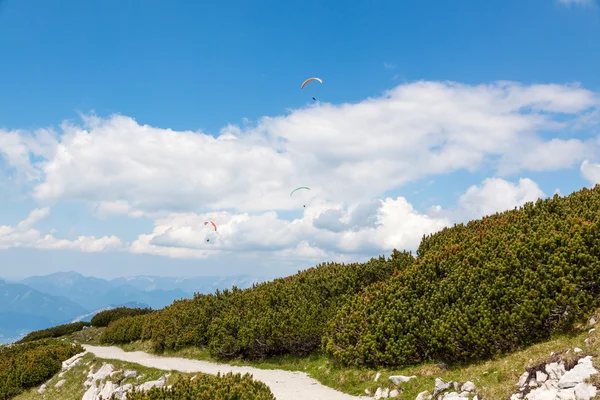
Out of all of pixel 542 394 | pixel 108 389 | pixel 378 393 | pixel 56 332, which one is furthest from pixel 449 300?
pixel 56 332

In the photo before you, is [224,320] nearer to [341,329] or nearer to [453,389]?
[341,329]

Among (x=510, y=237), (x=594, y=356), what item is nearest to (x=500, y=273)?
(x=510, y=237)

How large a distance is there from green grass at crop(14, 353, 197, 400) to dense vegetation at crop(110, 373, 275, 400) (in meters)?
9.79

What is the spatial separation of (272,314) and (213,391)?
407 inches

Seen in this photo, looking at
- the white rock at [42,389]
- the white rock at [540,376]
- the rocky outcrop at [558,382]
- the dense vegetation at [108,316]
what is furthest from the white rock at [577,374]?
the dense vegetation at [108,316]

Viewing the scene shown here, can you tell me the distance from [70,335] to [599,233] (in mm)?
44220

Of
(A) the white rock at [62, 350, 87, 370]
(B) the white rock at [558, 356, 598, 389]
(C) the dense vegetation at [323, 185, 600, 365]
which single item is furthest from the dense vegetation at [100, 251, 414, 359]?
(B) the white rock at [558, 356, 598, 389]

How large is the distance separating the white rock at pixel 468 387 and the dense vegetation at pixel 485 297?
2053 millimetres

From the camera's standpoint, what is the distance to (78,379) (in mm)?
24766

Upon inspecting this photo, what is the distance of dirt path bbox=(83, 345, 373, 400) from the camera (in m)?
14.9

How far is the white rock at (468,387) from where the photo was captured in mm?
11883

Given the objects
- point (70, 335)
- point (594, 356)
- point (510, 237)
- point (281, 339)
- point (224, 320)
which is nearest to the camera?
point (594, 356)

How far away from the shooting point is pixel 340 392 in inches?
601

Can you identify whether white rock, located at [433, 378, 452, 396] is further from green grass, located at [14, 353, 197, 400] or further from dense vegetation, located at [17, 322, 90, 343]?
dense vegetation, located at [17, 322, 90, 343]
